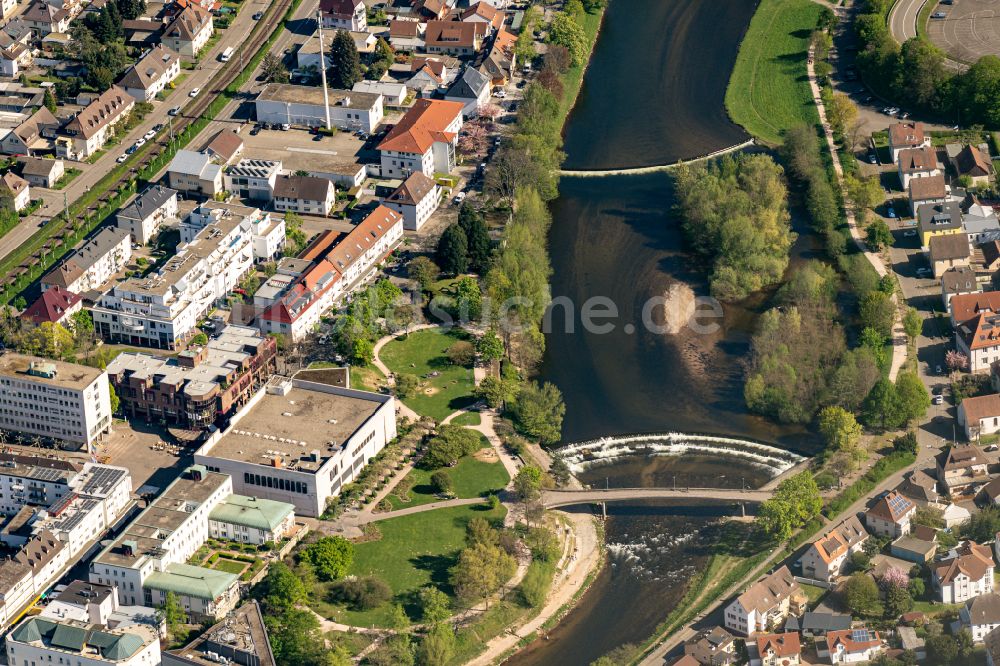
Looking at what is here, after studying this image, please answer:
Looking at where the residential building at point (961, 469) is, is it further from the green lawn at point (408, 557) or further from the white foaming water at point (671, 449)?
the green lawn at point (408, 557)

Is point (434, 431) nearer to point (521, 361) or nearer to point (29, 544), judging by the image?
point (521, 361)

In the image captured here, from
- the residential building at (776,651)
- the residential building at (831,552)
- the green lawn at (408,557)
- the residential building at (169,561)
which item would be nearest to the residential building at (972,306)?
the residential building at (831,552)

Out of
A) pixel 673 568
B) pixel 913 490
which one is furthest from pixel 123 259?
pixel 913 490

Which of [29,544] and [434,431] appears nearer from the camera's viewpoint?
[29,544]

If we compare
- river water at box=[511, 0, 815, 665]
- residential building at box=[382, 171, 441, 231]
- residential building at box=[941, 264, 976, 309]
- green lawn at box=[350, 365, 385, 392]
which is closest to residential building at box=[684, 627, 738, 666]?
river water at box=[511, 0, 815, 665]

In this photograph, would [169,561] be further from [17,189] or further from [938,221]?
[938,221]

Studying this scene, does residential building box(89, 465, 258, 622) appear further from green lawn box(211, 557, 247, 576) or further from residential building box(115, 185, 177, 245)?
residential building box(115, 185, 177, 245)
